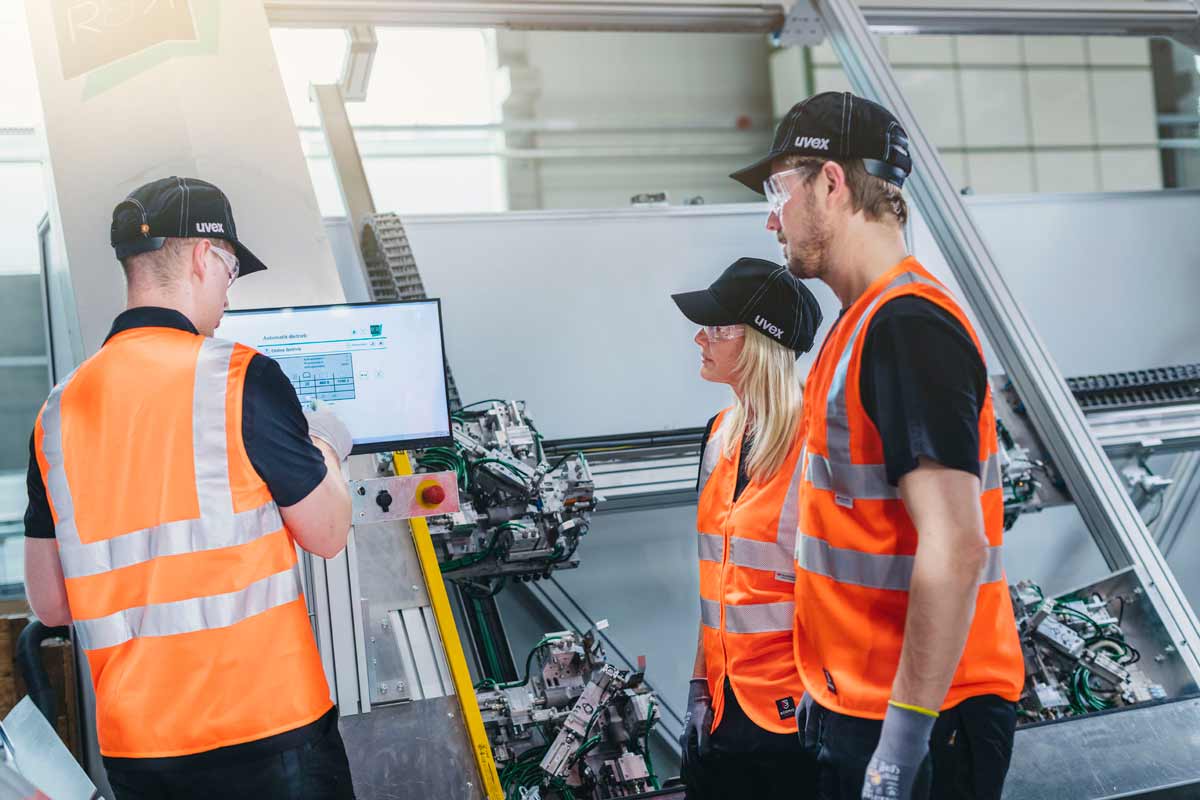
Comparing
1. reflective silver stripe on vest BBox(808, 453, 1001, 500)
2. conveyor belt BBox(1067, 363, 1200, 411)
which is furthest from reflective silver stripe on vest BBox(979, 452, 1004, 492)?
conveyor belt BBox(1067, 363, 1200, 411)

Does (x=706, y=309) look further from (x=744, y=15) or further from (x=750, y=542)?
(x=744, y=15)

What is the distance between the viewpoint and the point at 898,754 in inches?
55.1

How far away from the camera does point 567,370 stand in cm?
517

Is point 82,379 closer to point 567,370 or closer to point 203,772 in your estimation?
point 203,772

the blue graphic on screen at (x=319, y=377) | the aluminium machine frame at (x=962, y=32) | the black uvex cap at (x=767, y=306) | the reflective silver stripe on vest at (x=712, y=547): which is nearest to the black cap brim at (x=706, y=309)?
the black uvex cap at (x=767, y=306)

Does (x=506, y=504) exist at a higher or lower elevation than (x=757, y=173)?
lower

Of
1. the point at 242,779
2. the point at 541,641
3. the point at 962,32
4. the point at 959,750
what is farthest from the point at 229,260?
the point at 962,32

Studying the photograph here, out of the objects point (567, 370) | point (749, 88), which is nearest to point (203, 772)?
point (567, 370)

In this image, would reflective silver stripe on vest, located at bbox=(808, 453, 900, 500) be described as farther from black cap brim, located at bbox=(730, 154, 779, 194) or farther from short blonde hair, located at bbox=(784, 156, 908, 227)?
black cap brim, located at bbox=(730, 154, 779, 194)

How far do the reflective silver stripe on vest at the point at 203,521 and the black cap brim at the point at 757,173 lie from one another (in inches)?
37.6

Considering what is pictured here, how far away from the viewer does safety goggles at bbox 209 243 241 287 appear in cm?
194

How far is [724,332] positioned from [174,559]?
1336mm

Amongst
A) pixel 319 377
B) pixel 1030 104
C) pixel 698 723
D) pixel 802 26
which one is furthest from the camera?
pixel 1030 104

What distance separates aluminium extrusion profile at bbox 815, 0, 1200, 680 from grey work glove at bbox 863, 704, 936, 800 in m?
2.98
